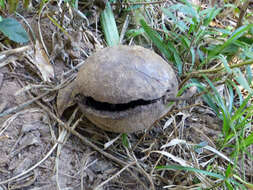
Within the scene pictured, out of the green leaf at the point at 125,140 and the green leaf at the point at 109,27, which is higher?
the green leaf at the point at 109,27

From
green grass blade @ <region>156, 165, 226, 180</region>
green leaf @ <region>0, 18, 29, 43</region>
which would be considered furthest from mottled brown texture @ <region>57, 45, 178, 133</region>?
green leaf @ <region>0, 18, 29, 43</region>

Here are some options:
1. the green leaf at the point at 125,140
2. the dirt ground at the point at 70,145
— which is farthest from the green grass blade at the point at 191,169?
the green leaf at the point at 125,140

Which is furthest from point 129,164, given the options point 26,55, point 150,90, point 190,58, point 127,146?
point 190,58

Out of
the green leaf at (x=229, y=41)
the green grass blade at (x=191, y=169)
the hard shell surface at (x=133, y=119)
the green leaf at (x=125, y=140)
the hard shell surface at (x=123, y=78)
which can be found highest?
the hard shell surface at (x=123, y=78)

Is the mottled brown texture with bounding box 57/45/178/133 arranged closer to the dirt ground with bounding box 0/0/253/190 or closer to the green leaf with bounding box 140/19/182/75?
the dirt ground with bounding box 0/0/253/190

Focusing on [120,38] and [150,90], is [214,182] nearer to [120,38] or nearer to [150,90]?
[150,90]

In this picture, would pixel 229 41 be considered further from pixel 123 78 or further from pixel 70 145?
pixel 70 145

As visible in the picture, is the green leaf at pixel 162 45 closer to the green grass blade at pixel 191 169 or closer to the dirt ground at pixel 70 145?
the dirt ground at pixel 70 145

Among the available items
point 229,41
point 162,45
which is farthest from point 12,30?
point 229,41
